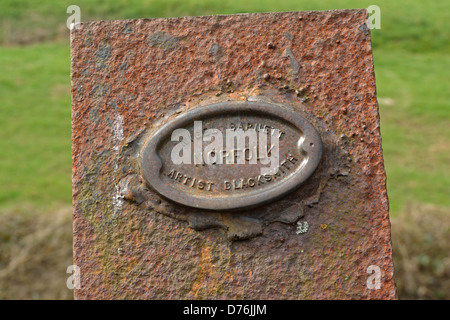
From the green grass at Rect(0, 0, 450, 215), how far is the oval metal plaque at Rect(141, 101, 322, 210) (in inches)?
109

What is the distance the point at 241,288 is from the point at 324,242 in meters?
0.31

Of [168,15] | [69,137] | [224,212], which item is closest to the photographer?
[224,212]

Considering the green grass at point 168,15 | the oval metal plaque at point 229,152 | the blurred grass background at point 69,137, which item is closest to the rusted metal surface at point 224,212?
the oval metal plaque at point 229,152

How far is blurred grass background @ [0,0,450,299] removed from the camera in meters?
3.73

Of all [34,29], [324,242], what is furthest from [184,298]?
[34,29]

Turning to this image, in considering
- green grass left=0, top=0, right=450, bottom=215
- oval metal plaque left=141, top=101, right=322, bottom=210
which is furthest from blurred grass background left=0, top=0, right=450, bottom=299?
oval metal plaque left=141, top=101, right=322, bottom=210

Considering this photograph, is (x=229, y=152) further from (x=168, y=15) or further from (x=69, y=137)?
(x=168, y=15)

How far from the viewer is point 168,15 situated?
8.12 m

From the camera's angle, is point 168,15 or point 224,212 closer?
point 224,212

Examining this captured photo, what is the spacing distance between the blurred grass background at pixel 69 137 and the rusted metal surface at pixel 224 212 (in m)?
2.18

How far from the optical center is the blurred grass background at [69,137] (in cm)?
373

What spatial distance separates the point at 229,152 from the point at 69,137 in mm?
5099

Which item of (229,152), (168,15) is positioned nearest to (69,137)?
(168,15)

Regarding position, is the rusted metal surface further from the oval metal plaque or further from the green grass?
the green grass
